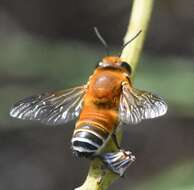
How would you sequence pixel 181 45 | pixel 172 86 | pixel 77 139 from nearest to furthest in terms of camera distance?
pixel 77 139 < pixel 172 86 < pixel 181 45

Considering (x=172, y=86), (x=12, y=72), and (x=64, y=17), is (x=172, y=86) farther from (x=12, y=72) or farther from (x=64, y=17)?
(x=64, y=17)

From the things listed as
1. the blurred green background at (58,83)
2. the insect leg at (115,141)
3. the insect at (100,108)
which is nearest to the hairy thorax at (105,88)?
the insect at (100,108)

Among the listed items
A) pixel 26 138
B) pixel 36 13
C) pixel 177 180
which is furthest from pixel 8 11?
pixel 177 180

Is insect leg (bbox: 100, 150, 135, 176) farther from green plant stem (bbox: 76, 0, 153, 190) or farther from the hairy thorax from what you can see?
the hairy thorax

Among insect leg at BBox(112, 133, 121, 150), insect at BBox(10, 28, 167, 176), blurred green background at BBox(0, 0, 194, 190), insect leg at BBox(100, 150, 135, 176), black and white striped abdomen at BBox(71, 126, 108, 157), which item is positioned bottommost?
insect leg at BBox(100, 150, 135, 176)

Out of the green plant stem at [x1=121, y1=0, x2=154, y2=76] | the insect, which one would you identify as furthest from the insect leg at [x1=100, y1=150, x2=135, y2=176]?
the green plant stem at [x1=121, y1=0, x2=154, y2=76]

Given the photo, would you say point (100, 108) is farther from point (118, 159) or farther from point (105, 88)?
point (118, 159)
